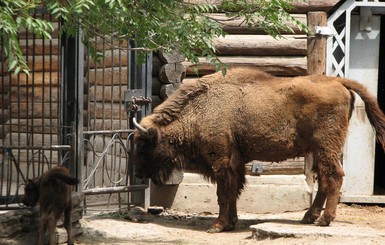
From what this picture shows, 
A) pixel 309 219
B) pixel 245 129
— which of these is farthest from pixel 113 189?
pixel 309 219

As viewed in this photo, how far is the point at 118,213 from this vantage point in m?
11.3

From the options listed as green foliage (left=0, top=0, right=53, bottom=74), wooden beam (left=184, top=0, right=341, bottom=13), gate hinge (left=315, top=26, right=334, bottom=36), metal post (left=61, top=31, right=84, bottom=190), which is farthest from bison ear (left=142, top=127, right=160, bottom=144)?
green foliage (left=0, top=0, right=53, bottom=74)

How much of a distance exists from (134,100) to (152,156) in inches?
33.9

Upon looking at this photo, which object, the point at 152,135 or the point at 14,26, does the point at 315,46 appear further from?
the point at 14,26

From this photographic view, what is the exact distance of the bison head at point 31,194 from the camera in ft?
29.3

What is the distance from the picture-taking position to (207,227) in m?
11.0

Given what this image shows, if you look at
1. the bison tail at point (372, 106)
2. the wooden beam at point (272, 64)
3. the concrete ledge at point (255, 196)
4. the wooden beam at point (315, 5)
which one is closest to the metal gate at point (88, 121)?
the concrete ledge at point (255, 196)

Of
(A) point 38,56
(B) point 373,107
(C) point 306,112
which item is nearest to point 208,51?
(C) point 306,112

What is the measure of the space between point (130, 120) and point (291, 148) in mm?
2339

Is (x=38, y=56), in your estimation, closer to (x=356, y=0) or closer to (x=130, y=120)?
(x=130, y=120)

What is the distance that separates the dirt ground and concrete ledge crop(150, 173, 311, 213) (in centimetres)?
16

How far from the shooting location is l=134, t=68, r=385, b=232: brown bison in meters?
10.4

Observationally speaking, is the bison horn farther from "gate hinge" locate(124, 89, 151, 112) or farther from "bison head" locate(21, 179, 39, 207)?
"bison head" locate(21, 179, 39, 207)

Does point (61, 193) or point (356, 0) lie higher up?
point (356, 0)
